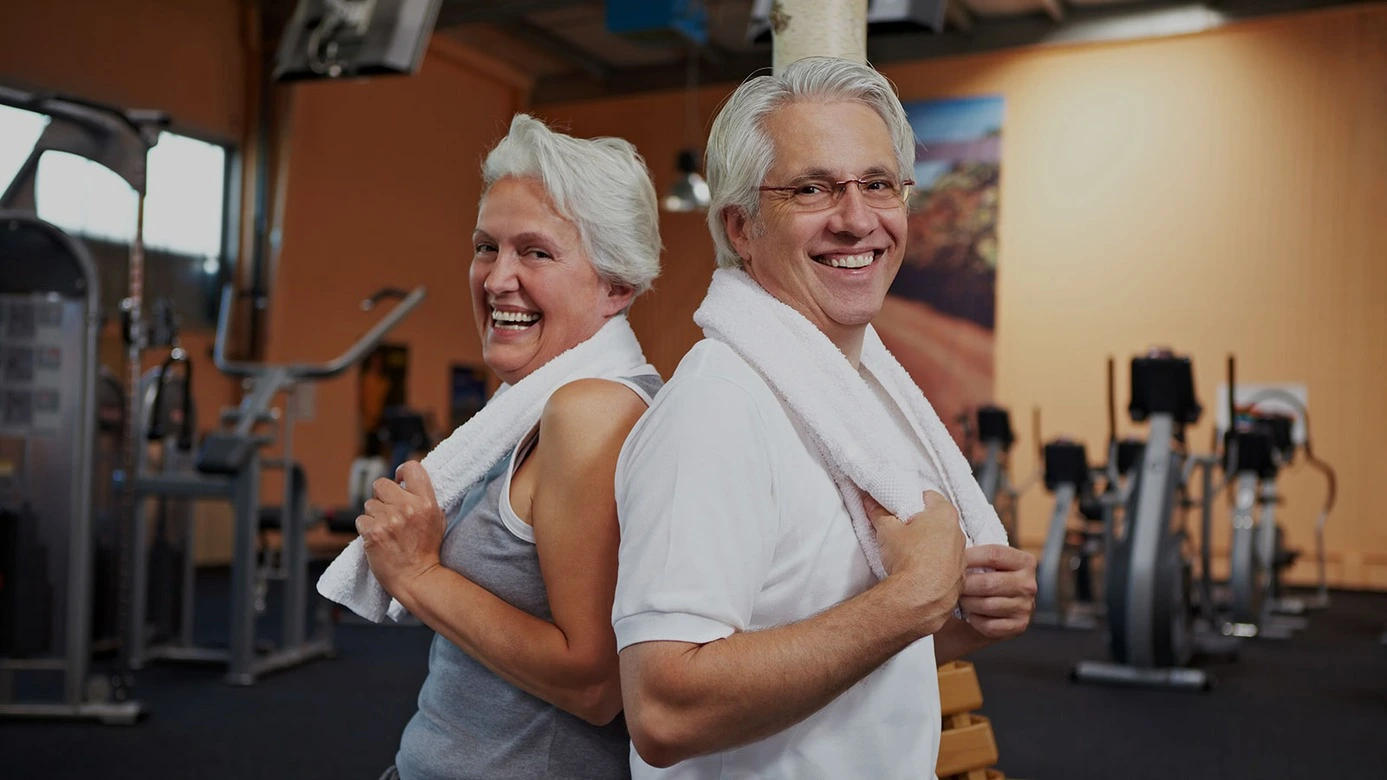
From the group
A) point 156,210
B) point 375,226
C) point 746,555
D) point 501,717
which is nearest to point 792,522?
point 746,555

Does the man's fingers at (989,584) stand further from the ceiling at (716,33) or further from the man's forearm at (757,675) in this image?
the ceiling at (716,33)

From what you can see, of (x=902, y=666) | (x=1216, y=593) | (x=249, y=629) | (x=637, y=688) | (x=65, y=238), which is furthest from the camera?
(x=1216, y=593)

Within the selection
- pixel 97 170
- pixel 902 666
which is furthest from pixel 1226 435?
pixel 97 170

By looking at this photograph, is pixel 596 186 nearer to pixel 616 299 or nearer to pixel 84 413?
pixel 616 299

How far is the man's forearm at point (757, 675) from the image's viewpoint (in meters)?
0.99

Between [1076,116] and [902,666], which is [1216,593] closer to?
[1076,116]

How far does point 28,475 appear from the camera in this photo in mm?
4543

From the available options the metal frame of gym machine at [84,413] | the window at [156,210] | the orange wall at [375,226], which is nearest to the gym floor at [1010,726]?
the metal frame of gym machine at [84,413]

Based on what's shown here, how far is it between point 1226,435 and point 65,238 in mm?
5371

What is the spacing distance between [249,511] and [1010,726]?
10.3 feet

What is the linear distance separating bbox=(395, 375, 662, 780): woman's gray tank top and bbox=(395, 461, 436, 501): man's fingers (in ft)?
0.18

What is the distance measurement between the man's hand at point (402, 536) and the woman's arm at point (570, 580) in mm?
67

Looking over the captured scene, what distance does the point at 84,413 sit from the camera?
4.36 meters

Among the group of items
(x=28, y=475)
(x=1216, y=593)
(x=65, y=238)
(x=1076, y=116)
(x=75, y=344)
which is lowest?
(x=1216, y=593)
